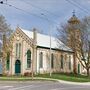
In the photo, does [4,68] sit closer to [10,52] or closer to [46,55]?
[10,52]

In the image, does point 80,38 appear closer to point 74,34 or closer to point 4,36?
point 74,34

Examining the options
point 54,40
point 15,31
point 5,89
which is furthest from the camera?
point 54,40

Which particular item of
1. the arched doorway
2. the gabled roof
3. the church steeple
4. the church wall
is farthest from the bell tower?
the arched doorway

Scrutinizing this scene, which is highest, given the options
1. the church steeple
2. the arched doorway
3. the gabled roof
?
the church steeple

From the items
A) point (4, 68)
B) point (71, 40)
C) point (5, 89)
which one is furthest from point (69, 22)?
point (5, 89)

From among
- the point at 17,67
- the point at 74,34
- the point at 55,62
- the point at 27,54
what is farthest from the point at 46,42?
the point at 17,67

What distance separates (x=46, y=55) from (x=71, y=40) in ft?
20.0

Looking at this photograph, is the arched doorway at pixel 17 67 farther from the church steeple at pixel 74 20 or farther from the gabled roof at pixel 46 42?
the church steeple at pixel 74 20

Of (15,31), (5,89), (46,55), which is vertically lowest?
(5,89)

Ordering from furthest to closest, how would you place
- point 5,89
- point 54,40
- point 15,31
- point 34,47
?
point 54,40, point 15,31, point 34,47, point 5,89

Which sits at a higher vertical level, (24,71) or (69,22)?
(69,22)

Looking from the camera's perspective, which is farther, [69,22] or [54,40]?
[54,40]

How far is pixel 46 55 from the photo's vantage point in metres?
76.8

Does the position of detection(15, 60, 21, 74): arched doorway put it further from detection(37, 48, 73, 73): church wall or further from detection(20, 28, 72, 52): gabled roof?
detection(20, 28, 72, 52): gabled roof
